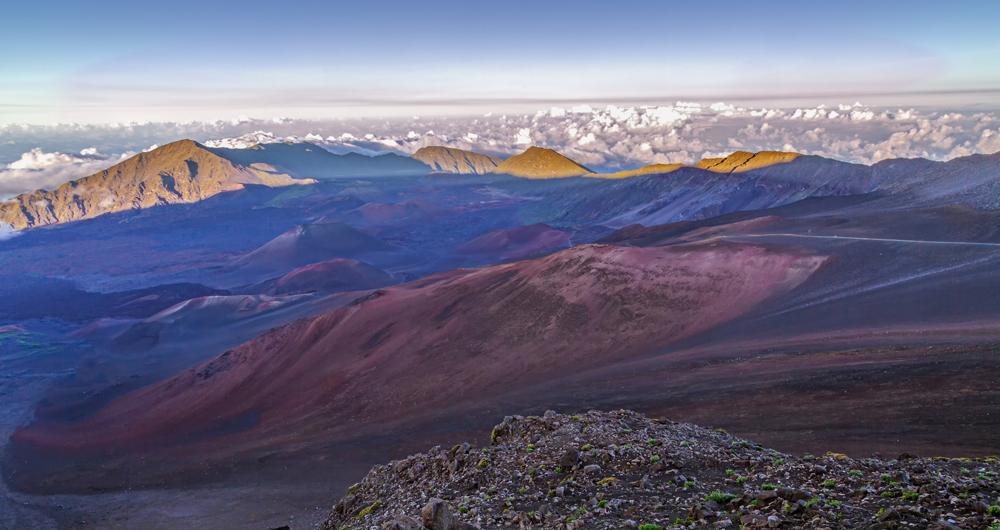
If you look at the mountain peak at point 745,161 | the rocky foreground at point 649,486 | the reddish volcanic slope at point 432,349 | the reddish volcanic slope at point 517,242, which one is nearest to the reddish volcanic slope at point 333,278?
the reddish volcanic slope at point 517,242

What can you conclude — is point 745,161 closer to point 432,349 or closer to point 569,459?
point 432,349

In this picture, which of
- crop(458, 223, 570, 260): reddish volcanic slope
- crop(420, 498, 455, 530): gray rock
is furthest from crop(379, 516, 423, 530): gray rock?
crop(458, 223, 570, 260): reddish volcanic slope

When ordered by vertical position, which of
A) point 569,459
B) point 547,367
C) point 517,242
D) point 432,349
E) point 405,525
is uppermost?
point 405,525

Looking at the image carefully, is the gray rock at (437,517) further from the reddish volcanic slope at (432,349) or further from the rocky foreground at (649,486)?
the reddish volcanic slope at (432,349)

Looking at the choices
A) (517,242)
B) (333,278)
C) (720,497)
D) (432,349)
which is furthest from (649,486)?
(517,242)

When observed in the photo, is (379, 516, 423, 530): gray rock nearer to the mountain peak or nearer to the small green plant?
the small green plant
